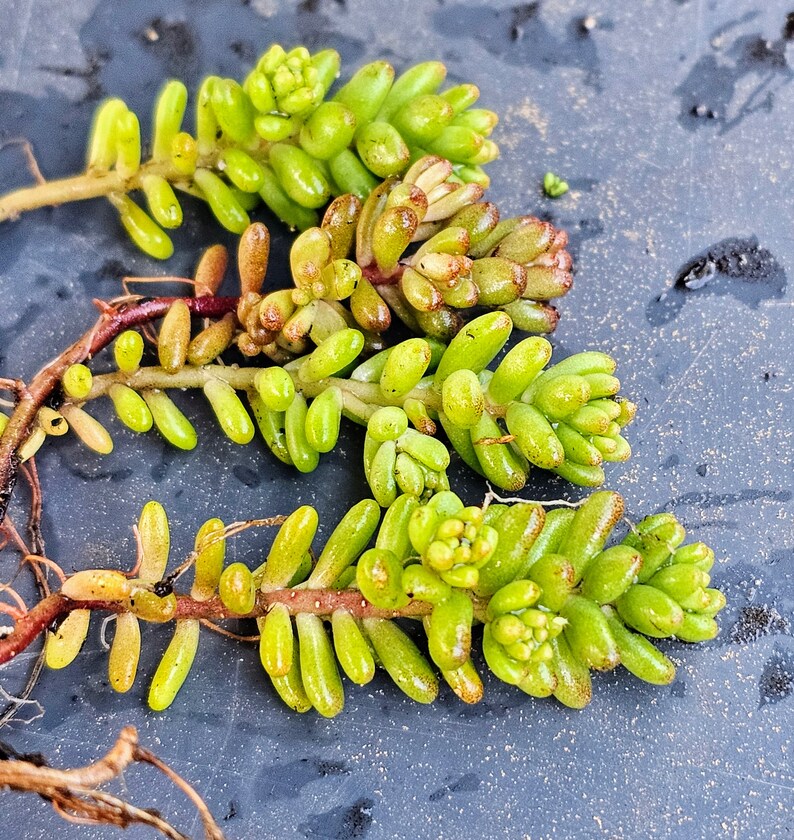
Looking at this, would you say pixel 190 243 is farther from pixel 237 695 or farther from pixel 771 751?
pixel 771 751

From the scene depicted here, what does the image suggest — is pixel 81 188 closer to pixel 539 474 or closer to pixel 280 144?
pixel 280 144

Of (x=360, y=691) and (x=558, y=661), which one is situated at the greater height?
(x=558, y=661)

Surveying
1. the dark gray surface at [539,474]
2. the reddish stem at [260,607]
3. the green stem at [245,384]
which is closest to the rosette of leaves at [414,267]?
the green stem at [245,384]

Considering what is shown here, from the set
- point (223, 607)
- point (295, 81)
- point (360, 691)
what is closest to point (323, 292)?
point (295, 81)

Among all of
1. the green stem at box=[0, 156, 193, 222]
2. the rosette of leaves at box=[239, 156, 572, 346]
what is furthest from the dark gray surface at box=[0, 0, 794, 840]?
the rosette of leaves at box=[239, 156, 572, 346]

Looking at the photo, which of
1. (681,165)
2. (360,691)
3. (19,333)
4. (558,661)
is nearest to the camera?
(558,661)

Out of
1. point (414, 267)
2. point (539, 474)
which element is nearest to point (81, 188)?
point (414, 267)

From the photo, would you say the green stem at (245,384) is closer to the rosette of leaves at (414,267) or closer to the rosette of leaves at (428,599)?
the rosette of leaves at (414,267)

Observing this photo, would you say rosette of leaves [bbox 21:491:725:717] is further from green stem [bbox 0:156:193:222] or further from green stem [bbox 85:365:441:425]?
green stem [bbox 0:156:193:222]
